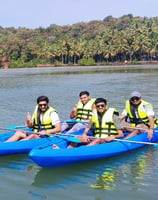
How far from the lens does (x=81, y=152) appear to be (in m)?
7.72

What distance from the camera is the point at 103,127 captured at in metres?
8.30

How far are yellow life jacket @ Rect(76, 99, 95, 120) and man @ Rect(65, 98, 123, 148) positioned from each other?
5.99 feet

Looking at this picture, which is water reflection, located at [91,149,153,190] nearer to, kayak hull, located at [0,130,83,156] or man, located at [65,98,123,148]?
man, located at [65,98,123,148]

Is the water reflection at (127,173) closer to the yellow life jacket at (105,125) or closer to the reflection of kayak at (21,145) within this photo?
the yellow life jacket at (105,125)

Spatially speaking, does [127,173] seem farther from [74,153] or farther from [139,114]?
[139,114]

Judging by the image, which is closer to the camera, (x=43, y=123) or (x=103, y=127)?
(x=103, y=127)

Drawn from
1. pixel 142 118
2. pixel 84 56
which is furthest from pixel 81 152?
pixel 84 56

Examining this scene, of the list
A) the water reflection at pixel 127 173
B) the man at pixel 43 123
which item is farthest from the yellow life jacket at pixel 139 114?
the man at pixel 43 123

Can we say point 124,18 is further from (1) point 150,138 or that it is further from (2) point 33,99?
(1) point 150,138

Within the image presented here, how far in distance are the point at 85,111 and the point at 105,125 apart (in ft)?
7.02

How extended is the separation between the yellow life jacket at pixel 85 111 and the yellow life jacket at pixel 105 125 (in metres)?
1.86

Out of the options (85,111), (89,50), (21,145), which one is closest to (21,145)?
(21,145)

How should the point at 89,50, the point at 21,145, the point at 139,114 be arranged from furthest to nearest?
the point at 89,50 < the point at 139,114 < the point at 21,145

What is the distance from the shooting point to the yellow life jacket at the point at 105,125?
26.8ft
